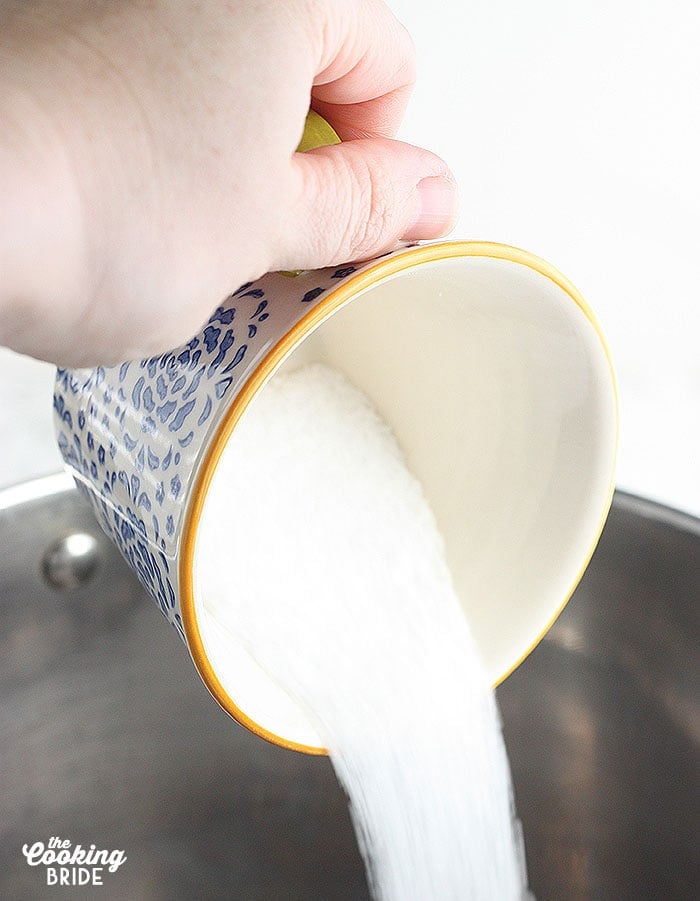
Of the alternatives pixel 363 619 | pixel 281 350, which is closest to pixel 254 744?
pixel 363 619

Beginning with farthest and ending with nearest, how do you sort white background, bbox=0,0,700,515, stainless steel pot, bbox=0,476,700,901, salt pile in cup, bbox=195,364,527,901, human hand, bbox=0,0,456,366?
white background, bbox=0,0,700,515 < stainless steel pot, bbox=0,476,700,901 < salt pile in cup, bbox=195,364,527,901 < human hand, bbox=0,0,456,366

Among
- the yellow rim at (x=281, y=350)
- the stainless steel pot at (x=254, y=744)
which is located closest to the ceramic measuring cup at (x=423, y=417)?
the yellow rim at (x=281, y=350)

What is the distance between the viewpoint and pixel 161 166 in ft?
0.92

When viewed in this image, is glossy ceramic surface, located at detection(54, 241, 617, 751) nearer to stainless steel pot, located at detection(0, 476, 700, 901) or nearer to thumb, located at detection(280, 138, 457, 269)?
thumb, located at detection(280, 138, 457, 269)

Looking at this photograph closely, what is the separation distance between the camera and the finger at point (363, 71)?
0.32m

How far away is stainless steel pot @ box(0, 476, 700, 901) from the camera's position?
2.01ft

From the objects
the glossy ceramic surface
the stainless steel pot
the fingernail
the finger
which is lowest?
the stainless steel pot

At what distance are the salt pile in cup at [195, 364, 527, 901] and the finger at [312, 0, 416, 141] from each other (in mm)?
136

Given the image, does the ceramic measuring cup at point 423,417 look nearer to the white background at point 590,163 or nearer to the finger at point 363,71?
the finger at point 363,71

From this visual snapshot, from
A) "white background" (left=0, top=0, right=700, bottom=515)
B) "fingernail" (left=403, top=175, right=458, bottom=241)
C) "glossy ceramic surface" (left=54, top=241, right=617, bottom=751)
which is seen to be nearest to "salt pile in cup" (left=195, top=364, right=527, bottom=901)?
"glossy ceramic surface" (left=54, top=241, right=617, bottom=751)

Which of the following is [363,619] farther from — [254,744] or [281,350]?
[254,744]

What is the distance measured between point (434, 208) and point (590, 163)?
460 millimetres

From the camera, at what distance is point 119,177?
0.28m

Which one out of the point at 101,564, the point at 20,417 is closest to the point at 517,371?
the point at 101,564
